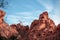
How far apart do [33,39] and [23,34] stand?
10187 mm

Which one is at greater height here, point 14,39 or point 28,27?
point 28,27

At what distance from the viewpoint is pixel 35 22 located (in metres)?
81.1

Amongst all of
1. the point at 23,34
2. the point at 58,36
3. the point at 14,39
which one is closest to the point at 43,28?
the point at 23,34

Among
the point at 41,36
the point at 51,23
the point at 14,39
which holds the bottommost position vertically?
the point at 14,39

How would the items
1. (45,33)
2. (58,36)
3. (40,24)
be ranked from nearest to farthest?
1. (58,36)
2. (45,33)
3. (40,24)

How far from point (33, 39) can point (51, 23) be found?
938cm

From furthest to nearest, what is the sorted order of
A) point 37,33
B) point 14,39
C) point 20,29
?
1. point 20,29
2. point 37,33
3. point 14,39

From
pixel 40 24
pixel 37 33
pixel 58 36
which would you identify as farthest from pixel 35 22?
pixel 58 36

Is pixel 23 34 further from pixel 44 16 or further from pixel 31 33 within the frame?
pixel 44 16

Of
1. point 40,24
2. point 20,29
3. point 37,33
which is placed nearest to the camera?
point 37,33

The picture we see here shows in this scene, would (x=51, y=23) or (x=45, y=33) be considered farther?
(x=51, y=23)

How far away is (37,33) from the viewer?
241ft

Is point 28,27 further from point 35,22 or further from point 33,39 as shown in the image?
point 33,39

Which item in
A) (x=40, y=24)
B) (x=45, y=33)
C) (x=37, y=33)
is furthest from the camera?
(x=40, y=24)
